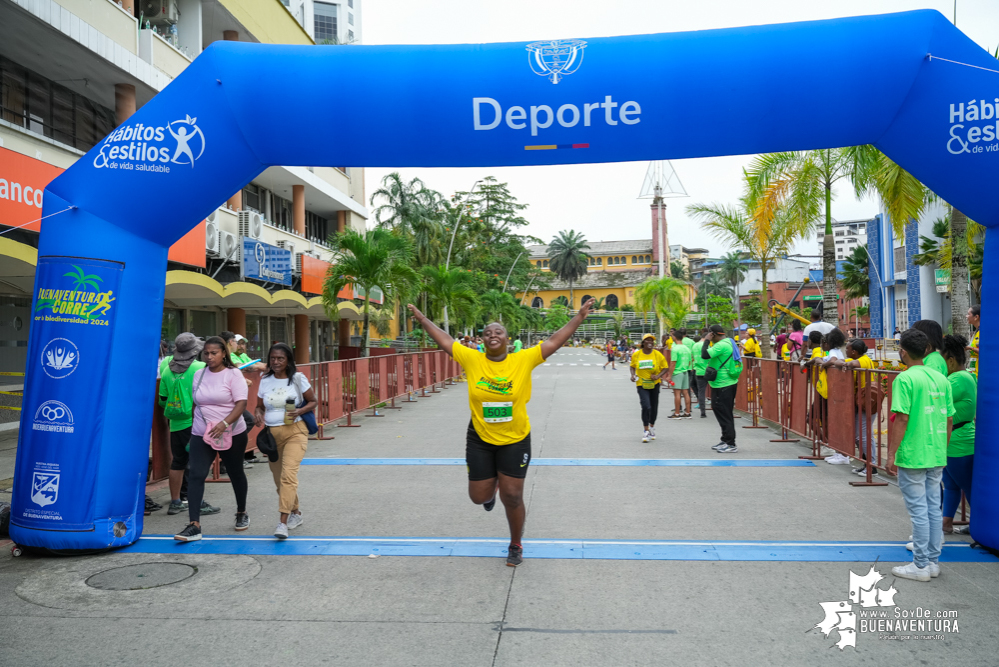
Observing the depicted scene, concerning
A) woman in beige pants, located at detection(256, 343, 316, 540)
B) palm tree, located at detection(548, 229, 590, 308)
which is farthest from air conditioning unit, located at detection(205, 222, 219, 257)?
palm tree, located at detection(548, 229, 590, 308)

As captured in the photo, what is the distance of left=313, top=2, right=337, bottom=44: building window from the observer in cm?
7388

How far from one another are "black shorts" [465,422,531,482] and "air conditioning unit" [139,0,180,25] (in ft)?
58.8

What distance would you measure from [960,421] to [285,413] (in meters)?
5.31

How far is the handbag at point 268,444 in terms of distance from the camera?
5875 mm

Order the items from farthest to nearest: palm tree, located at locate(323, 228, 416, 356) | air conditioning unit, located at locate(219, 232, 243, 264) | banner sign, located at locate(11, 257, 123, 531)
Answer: air conditioning unit, located at locate(219, 232, 243, 264)
palm tree, located at locate(323, 228, 416, 356)
banner sign, located at locate(11, 257, 123, 531)

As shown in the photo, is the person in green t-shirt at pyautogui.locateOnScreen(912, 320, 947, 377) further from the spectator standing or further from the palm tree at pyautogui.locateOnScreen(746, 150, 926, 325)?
the palm tree at pyautogui.locateOnScreen(746, 150, 926, 325)

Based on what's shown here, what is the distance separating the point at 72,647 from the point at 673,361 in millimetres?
11958

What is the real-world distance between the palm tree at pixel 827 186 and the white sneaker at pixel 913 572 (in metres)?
9.98

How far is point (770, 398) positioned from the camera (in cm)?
1220

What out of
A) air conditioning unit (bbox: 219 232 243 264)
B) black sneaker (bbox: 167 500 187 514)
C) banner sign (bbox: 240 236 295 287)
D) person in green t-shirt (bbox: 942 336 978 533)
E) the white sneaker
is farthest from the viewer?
banner sign (bbox: 240 236 295 287)

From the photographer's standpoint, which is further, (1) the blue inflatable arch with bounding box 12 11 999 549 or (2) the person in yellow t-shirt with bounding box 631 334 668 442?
(2) the person in yellow t-shirt with bounding box 631 334 668 442

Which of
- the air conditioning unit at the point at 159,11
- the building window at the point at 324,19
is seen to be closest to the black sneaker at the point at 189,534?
the air conditioning unit at the point at 159,11

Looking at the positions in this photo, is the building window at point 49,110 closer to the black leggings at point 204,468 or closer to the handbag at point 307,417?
the black leggings at point 204,468

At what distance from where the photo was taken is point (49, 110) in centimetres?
1527
